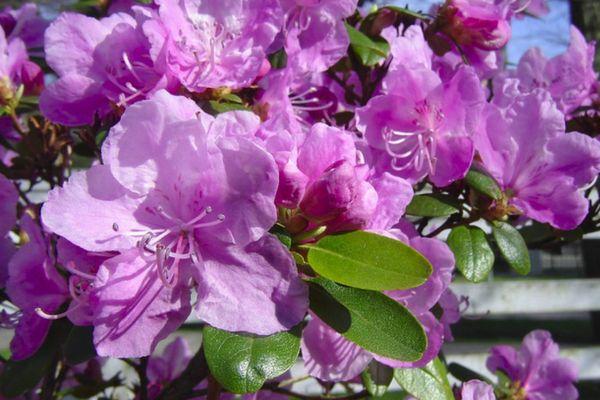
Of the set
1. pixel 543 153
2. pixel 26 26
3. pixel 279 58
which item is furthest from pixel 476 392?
pixel 26 26

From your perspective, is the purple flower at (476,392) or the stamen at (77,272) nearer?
the stamen at (77,272)

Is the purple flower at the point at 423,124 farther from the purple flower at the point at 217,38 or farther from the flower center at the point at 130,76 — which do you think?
the flower center at the point at 130,76

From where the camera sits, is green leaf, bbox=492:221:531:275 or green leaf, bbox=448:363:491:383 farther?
green leaf, bbox=448:363:491:383

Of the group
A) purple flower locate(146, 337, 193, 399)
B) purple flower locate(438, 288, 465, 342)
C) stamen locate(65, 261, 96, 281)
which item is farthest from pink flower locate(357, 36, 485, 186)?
purple flower locate(146, 337, 193, 399)

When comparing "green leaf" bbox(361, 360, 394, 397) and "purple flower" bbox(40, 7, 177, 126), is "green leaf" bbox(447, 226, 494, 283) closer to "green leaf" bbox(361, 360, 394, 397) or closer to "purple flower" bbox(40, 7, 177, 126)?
"green leaf" bbox(361, 360, 394, 397)

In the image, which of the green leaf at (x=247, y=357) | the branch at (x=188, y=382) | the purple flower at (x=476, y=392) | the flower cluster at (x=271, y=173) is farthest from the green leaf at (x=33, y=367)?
the purple flower at (x=476, y=392)

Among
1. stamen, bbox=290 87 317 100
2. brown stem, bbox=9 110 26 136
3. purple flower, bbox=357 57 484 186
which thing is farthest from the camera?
brown stem, bbox=9 110 26 136

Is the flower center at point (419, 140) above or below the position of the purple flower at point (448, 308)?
above
